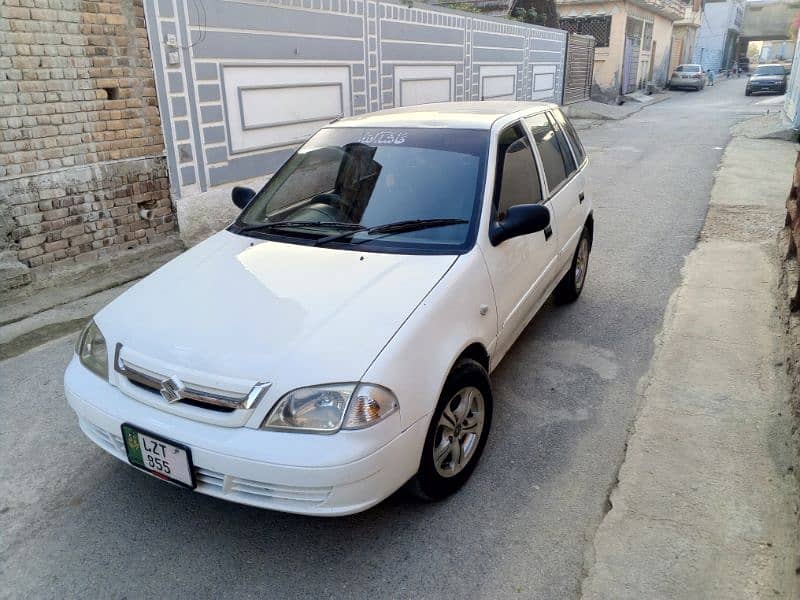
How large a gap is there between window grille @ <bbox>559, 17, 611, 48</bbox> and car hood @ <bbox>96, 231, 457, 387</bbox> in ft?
97.5

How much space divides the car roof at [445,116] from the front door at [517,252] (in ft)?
0.56

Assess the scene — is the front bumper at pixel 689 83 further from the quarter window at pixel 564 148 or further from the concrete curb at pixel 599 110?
the quarter window at pixel 564 148

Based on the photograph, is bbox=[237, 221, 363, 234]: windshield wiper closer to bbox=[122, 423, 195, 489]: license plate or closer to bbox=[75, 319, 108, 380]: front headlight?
bbox=[75, 319, 108, 380]: front headlight

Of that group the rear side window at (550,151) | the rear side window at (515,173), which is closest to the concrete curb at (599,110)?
the rear side window at (550,151)

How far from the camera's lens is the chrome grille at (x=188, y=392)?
234cm

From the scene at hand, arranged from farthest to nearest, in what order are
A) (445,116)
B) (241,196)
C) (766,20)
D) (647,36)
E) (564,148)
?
(766,20)
(647,36)
(564,148)
(241,196)
(445,116)

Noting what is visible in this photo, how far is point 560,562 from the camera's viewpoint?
8.56ft

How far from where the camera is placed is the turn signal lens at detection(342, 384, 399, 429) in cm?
232

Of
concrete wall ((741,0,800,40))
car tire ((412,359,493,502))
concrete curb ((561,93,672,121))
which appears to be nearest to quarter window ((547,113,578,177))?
car tire ((412,359,493,502))

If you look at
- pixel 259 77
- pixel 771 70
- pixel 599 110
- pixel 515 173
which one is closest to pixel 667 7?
pixel 771 70

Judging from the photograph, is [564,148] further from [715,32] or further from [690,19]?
[715,32]

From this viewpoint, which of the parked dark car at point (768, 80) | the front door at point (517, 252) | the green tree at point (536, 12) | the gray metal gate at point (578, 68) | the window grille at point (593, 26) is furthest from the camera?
the parked dark car at point (768, 80)

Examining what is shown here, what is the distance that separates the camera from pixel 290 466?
2273 mm

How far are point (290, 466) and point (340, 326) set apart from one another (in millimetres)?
603
